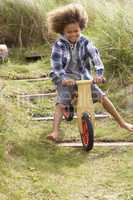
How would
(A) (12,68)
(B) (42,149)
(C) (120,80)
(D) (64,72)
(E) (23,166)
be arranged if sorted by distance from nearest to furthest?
(E) (23,166)
(B) (42,149)
(D) (64,72)
(C) (120,80)
(A) (12,68)

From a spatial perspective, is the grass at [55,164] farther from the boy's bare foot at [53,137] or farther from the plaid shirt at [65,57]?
the plaid shirt at [65,57]

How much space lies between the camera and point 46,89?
737 cm

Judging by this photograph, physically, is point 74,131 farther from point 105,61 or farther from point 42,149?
point 105,61

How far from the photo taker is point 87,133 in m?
5.17

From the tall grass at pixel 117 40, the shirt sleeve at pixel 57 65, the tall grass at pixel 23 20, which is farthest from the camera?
the tall grass at pixel 23 20

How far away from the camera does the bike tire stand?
16.7 feet

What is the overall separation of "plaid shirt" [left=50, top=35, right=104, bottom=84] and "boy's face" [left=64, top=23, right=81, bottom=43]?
2.8 inches

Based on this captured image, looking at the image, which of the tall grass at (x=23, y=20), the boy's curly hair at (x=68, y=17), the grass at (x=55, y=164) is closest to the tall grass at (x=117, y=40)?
the grass at (x=55, y=164)

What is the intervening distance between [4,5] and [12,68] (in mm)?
1614

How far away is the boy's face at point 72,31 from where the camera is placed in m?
5.54

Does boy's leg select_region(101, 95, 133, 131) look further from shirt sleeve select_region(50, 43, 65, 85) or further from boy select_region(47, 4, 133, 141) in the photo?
shirt sleeve select_region(50, 43, 65, 85)

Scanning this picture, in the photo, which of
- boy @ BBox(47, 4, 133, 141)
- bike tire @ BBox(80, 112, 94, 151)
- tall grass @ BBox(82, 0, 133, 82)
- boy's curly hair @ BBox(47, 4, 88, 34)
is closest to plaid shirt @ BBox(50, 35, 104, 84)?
boy @ BBox(47, 4, 133, 141)

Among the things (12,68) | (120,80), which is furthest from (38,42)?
(120,80)

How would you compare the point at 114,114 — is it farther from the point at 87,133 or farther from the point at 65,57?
the point at 65,57
